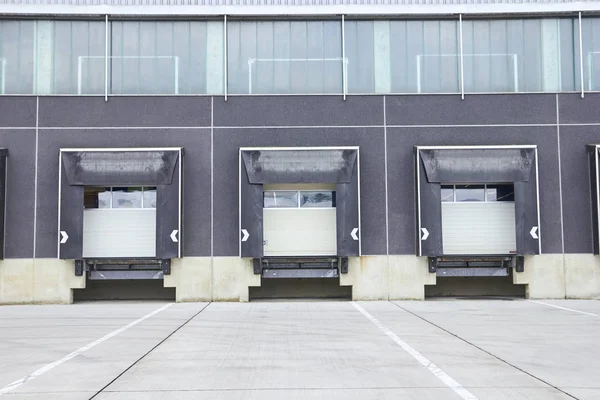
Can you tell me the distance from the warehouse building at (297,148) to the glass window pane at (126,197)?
0.13 ft

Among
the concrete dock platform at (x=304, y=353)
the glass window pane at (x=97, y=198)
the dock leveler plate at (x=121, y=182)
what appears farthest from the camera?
the glass window pane at (x=97, y=198)

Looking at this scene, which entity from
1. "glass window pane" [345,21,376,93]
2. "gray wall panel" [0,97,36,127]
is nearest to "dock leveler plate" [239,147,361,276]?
"glass window pane" [345,21,376,93]

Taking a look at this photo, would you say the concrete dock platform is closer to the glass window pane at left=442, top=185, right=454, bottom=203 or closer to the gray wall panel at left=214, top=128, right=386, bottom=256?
the gray wall panel at left=214, top=128, right=386, bottom=256

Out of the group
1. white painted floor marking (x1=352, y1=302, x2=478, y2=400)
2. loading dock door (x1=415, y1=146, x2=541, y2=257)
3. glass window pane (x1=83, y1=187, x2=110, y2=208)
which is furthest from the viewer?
glass window pane (x1=83, y1=187, x2=110, y2=208)

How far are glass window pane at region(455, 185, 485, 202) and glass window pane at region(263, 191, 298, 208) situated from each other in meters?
4.73

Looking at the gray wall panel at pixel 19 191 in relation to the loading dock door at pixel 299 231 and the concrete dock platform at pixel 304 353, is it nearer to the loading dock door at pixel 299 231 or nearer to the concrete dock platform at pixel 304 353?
the concrete dock platform at pixel 304 353

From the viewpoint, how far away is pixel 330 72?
843 inches

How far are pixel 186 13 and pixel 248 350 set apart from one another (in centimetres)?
1263

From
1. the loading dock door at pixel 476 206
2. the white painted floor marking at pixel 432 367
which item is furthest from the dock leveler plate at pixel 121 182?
the white painted floor marking at pixel 432 367

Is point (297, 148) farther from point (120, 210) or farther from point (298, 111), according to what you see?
point (120, 210)

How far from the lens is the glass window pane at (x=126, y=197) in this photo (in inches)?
821

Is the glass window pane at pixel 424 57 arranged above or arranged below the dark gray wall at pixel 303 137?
above

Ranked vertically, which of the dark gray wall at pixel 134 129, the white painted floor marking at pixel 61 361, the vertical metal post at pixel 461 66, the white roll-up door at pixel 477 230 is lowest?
the white painted floor marking at pixel 61 361

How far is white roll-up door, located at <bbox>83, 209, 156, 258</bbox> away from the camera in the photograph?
20578 millimetres
